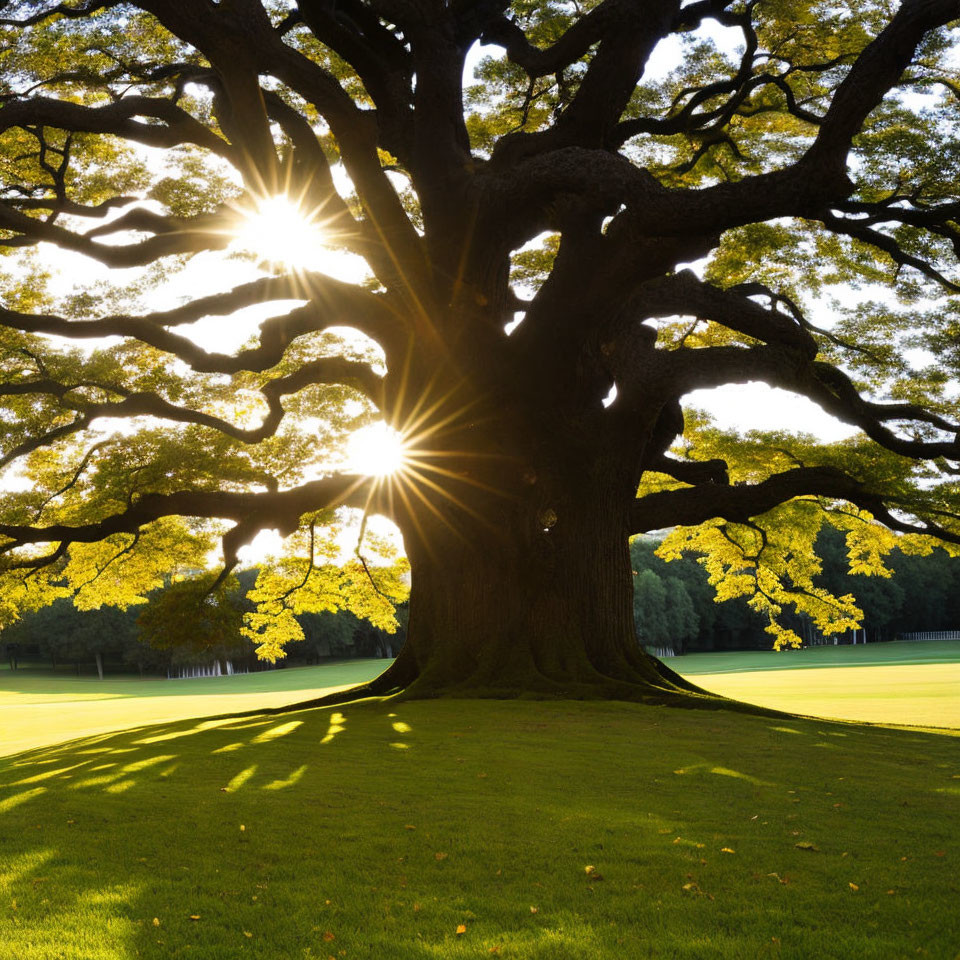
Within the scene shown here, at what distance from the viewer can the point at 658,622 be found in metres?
70.8

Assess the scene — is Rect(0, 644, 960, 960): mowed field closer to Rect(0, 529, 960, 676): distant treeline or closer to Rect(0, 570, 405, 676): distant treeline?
Rect(0, 570, 405, 676): distant treeline

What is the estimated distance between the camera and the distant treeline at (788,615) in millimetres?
71812

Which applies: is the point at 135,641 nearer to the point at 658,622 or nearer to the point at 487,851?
the point at 658,622

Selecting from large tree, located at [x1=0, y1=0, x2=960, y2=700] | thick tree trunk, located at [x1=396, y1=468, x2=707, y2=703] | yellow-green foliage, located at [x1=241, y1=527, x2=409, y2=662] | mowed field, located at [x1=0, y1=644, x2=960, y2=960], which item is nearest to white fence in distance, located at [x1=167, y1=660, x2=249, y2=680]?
yellow-green foliage, located at [x1=241, y1=527, x2=409, y2=662]

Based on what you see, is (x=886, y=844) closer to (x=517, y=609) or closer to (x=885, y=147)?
(x=517, y=609)

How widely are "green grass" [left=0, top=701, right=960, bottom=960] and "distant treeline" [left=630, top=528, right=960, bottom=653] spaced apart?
63113 mm

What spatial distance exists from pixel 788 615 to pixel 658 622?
14965 mm

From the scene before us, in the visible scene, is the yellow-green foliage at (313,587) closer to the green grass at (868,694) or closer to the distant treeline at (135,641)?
the green grass at (868,694)

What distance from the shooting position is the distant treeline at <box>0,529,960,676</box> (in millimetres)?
70062

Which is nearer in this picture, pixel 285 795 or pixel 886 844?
pixel 886 844

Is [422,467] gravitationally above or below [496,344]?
below

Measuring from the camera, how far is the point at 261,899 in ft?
13.7

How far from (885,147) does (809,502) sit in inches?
305

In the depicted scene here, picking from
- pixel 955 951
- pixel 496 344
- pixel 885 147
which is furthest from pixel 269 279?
pixel 955 951
